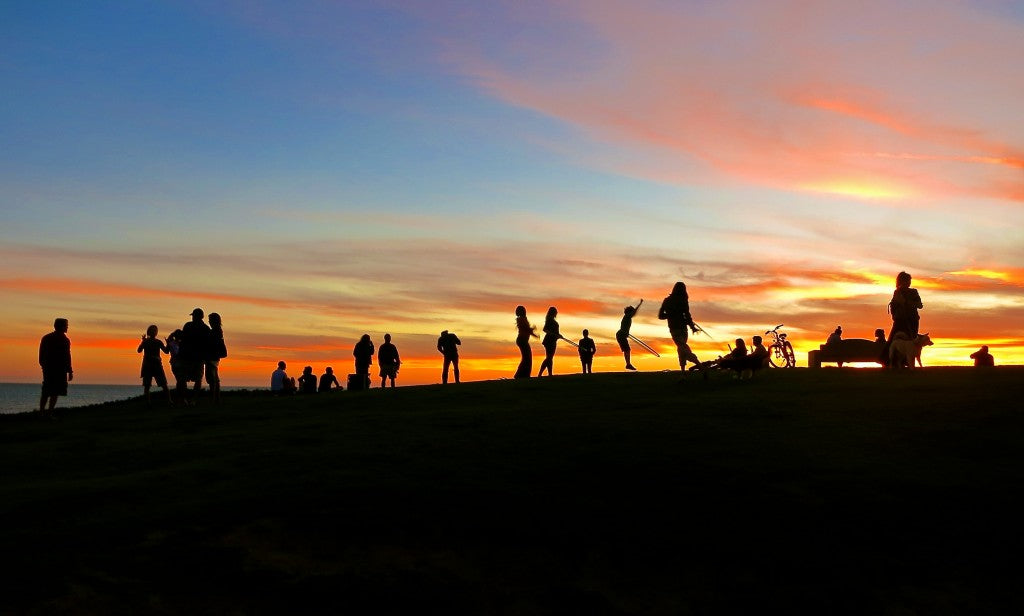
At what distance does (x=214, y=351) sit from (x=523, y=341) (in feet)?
33.3

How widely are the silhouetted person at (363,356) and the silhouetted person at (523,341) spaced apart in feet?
21.1

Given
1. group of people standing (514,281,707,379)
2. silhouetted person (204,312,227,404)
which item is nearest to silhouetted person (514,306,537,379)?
group of people standing (514,281,707,379)

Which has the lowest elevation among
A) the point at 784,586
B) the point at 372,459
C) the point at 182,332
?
the point at 784,586

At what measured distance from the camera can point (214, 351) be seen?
28.7 metres

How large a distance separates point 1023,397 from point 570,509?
41.2ft

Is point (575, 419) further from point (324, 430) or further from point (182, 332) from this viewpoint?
point (182, 332)

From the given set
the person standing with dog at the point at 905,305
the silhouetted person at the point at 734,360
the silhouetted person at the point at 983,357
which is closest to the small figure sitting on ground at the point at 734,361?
the silhouetted person at the point at 734,360

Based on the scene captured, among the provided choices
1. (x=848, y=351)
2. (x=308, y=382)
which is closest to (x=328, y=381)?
(x=308, y=382)

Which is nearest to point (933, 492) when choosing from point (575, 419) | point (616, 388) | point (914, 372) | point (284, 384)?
point (575, 419)

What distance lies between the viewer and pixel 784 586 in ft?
34.7

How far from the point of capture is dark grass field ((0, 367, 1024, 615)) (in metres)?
10.1

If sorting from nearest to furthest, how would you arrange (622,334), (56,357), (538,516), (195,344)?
1. (538,516)
2. (56,357)
3. (195,344)
4. (622,334)

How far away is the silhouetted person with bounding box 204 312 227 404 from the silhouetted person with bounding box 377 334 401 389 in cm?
1033

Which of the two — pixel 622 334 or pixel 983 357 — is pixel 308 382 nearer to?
pixel 622 334
